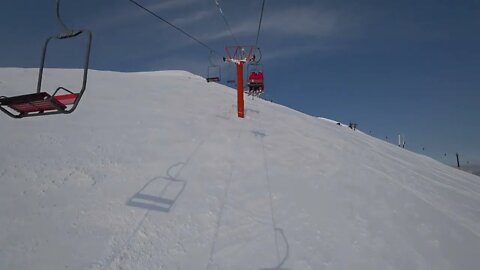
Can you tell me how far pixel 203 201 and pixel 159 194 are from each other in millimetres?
1005

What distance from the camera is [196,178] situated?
31.5 feet

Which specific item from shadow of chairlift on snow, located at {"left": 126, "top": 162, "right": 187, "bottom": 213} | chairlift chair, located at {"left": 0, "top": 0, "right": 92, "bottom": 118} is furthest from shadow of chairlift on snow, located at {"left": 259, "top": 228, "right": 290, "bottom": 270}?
chairlift chair, located at {"left": 0, "top": 0, "right": 92, "bottom": 118}

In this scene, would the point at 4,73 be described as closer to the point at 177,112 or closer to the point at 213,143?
the point at 177,112

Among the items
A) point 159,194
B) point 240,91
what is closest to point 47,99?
point 159,194

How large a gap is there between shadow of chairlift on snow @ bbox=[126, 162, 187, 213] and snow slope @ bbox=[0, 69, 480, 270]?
0.13 feet

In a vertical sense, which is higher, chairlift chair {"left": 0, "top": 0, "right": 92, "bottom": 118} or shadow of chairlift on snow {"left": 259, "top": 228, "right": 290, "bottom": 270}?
chairlift chair {"left": 0, "top": 0, "right": 92, "bottom": 118}

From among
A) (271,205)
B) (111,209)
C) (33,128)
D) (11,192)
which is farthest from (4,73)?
(271,205)

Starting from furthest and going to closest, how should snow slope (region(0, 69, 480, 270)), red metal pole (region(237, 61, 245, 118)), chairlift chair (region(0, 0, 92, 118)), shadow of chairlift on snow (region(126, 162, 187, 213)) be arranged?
red metal pole (region(237, 61, 245, 118)), shadow of chairlift on snow (region(126, 162, 187, 213)), snow slope (region(0, 69, 480, 270)), chairlift chair (region(0, 0, 92, 118))

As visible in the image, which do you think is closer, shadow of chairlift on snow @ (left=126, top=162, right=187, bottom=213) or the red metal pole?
shadow of chairlift on snow @ (left=126, top=162, right=187, bottom=213)

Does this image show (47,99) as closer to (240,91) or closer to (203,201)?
(203,201)

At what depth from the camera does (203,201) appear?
28.1ft

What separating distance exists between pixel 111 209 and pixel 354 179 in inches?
285

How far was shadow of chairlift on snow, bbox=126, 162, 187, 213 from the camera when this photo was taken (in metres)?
8.02

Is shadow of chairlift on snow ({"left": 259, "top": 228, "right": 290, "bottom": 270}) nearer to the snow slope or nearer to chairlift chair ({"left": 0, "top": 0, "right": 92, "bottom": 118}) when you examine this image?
the snow slope
